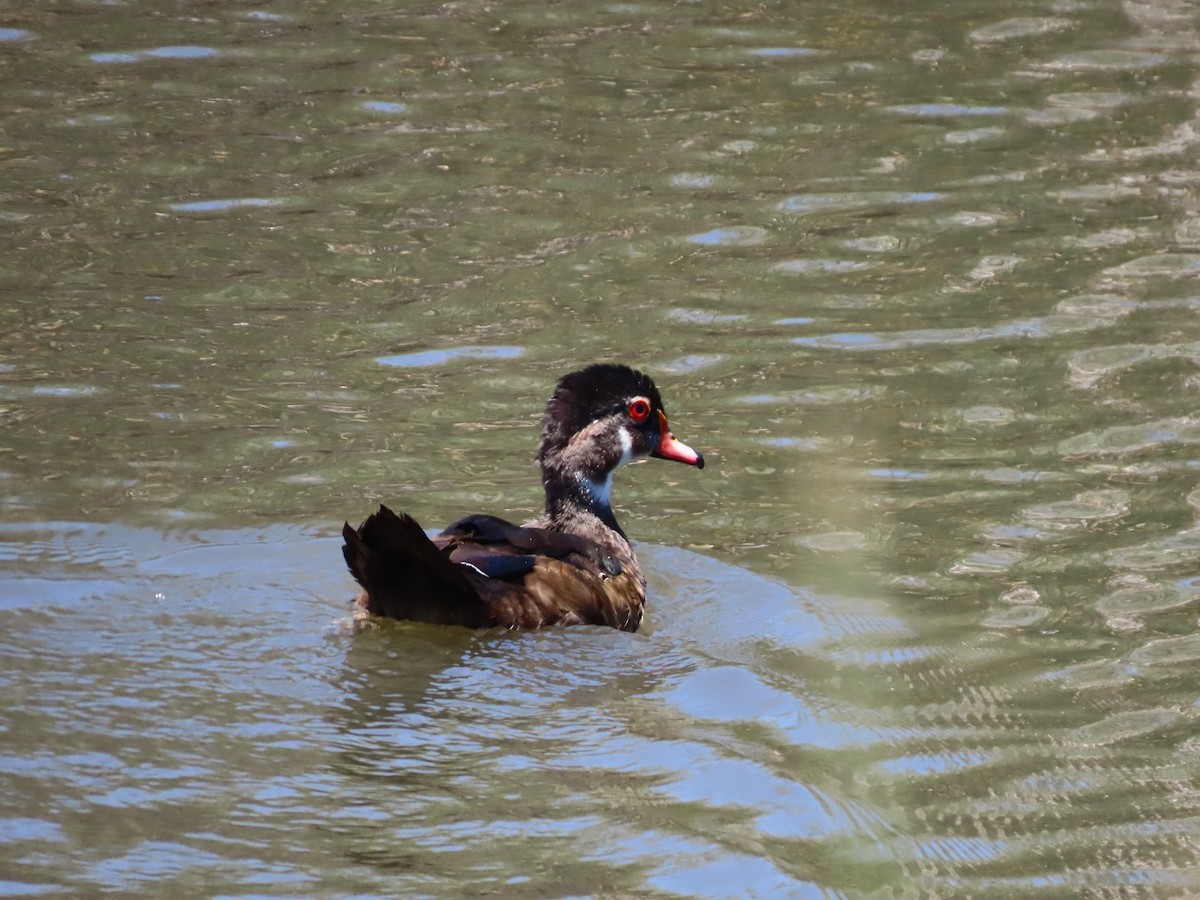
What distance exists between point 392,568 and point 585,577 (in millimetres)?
1109

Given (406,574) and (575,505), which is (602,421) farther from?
(406,574)

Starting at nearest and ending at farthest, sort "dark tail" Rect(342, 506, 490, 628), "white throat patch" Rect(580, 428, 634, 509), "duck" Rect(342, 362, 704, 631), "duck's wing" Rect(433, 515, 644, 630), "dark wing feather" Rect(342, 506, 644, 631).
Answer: "dark tail" Rect(342, 506, 490, 628) → "dark wing feather" Rect(342, 506, 644, 631) → "duck" Rect(342, 362, 704, 631) → "duck's wing" Rect(433, 515, 644, 630) → "white throat patch" Rect(580, 428, 634, 509)

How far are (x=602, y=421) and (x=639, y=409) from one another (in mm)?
202

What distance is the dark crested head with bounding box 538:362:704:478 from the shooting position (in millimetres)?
9812

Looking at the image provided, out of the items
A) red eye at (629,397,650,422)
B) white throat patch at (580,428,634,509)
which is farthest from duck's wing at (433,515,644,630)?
red eye at (629,397,650,422)

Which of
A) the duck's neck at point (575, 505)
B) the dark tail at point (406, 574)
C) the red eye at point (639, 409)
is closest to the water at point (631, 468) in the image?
the dark tail at point (406, 574)

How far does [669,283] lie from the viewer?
1280 cm

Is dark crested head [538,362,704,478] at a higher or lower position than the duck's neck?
higher

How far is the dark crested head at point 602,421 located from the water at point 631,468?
56cm

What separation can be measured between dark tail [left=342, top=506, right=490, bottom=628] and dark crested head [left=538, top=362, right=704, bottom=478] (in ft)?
4.51

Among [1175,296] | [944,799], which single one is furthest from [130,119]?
[944,799]

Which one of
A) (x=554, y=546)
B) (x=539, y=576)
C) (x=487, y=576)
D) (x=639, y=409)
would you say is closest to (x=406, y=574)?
(x=487, y=576)

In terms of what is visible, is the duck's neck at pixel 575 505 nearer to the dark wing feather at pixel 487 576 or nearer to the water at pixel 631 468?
the dark wing feather at pixel 487 576

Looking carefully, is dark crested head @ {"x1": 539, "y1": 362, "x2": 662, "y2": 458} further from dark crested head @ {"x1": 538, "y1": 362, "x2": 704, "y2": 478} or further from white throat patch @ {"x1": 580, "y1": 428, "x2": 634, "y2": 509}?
white throat patch @ {"x1": 580, "y1": 428, "x2": 634, "y2": 509}
